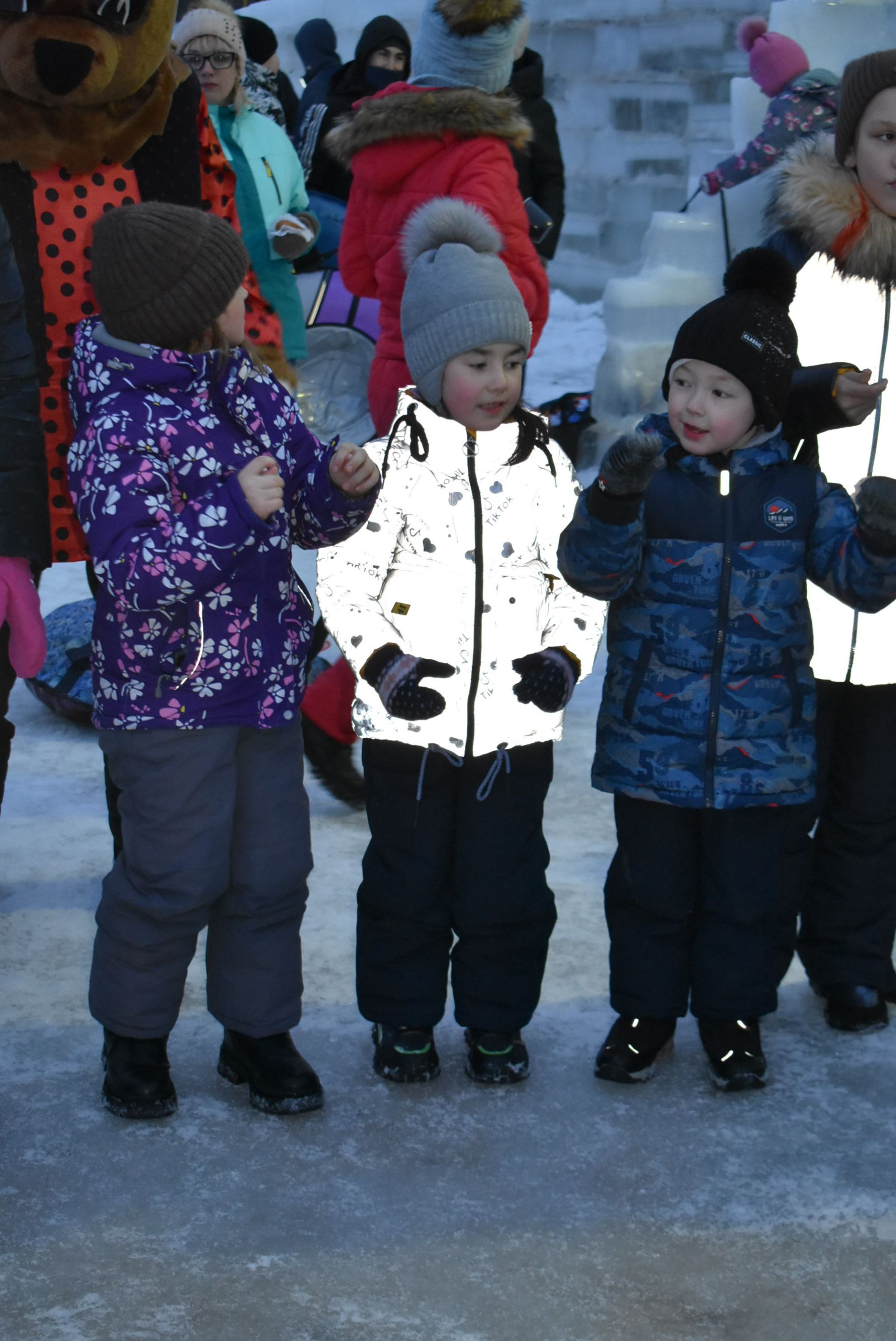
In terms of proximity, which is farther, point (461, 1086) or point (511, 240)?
point (511, 240)

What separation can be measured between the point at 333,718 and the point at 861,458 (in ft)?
5.64

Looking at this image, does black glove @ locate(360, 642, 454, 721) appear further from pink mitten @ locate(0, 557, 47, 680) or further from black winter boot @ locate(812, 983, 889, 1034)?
black winter boot @ locate(812, 983, 889, 1034)

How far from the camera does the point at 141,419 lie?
7.95 ft

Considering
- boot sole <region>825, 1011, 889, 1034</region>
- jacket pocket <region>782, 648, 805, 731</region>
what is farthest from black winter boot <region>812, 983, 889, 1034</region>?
jacket pocket <region>782, 648, 805, 731</region>

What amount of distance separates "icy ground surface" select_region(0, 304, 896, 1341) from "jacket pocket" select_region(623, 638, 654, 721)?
695 millimetres

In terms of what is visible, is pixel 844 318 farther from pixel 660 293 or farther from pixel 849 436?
pixel 660 293

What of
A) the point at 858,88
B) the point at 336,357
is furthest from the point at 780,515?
the point at 336,357

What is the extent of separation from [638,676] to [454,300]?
0.72m

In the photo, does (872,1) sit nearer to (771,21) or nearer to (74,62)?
(771,21)

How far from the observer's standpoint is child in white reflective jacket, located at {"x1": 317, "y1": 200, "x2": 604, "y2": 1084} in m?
2.65

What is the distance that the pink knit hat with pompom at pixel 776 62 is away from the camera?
20.4ft

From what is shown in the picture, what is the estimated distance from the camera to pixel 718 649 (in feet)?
8.64

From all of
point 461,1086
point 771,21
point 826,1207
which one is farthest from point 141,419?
point 771,21

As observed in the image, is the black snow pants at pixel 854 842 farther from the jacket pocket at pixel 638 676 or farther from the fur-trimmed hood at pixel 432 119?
the fur-trimmed hood at pixel 432 119
